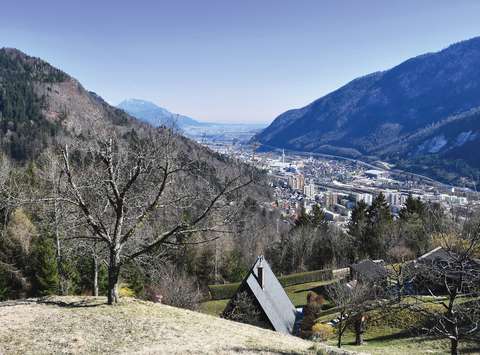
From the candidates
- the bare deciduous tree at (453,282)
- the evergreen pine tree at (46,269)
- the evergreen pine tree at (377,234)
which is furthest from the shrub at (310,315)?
the evergreen pine tree at (46,269)

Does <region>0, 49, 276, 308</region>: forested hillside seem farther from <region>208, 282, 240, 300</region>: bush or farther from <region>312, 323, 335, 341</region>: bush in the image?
<region>312, 323, 335, 341</region>: bush

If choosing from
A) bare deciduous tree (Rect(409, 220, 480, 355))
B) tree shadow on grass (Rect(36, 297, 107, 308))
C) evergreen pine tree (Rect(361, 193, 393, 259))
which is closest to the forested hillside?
tree shadow on grass (Rect(36, 297, 107, 308))

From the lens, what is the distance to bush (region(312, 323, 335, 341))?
25359 millimetres

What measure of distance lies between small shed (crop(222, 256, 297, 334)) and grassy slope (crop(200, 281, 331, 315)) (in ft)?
27.2

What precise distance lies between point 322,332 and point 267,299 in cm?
402

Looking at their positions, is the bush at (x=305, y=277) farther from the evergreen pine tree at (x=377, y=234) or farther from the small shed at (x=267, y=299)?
the small shed at (x=267, y=299)

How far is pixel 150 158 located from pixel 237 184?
259 centimetres

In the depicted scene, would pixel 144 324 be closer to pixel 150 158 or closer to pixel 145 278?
pixel 150 158

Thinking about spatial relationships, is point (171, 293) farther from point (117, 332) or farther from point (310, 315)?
point (117, 332)

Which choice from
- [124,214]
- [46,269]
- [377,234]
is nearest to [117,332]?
[124,214]

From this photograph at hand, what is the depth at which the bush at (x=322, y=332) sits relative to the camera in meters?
25.4

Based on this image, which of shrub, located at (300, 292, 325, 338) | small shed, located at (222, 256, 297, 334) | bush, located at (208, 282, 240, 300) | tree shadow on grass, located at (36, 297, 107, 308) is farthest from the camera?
bush, located at (208, 282, 240, 300)

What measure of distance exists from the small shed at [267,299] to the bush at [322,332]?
1.86m

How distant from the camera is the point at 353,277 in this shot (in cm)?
3875
